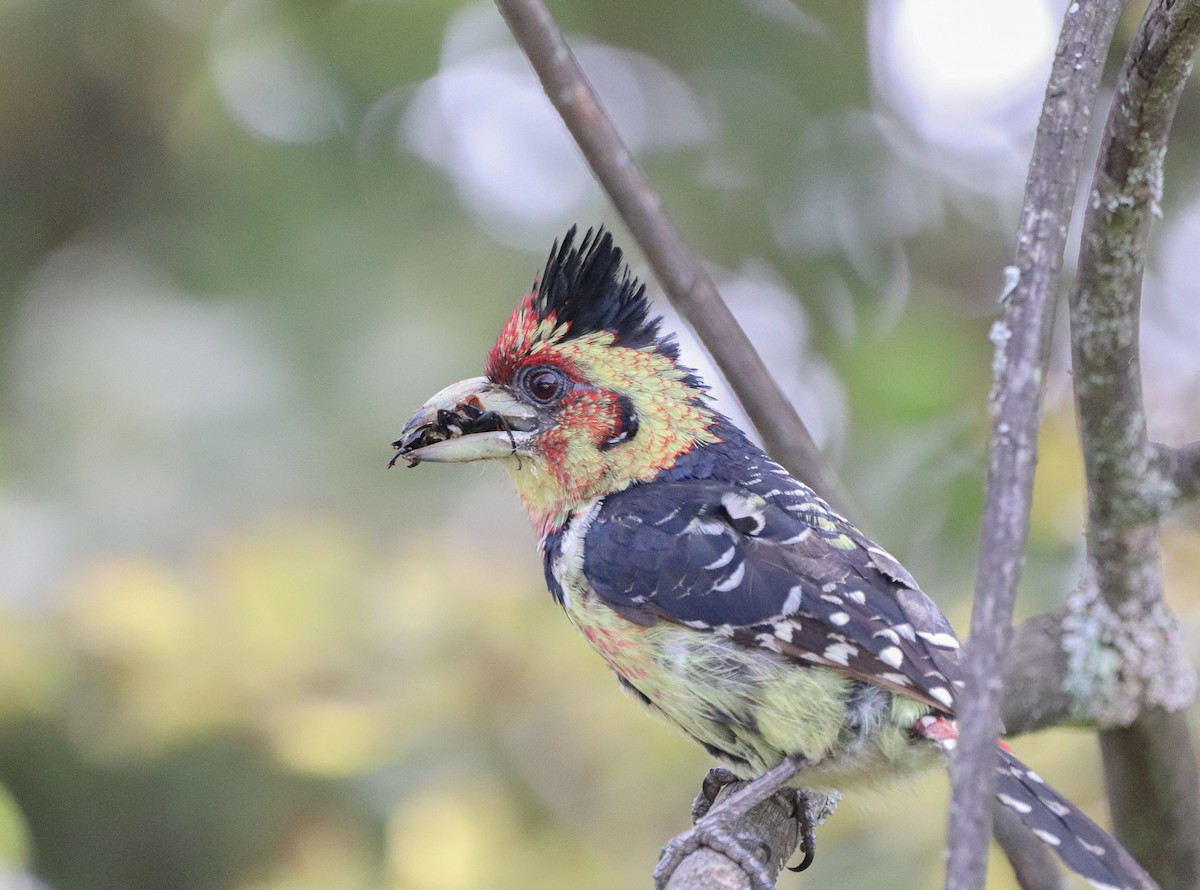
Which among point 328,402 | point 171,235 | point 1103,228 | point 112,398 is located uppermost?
point 1103,228

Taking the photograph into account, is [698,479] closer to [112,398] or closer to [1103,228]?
[1103,228]

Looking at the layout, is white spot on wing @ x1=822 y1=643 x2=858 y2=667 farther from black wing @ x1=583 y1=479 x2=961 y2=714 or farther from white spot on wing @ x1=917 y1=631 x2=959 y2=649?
white spot on wing @ x1=917 y1=631 x2=959 y2=649

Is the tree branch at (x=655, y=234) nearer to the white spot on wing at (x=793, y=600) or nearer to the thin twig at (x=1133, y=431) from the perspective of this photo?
the white spot on wing at (x=793, y=600)

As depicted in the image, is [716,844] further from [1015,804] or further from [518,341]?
[518,341]

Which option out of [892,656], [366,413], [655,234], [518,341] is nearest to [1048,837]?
[892,656]

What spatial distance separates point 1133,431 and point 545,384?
3.92 feet

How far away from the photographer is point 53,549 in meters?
4.04

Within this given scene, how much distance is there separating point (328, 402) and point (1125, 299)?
314 cm

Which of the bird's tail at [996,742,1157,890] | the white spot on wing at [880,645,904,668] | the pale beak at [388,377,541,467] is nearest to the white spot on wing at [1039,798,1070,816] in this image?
the bird's tail at [996,742,1157,890]

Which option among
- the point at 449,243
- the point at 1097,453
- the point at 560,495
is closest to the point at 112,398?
the point at 449,243

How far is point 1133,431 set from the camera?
2.44 m

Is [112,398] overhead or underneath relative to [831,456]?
underneath

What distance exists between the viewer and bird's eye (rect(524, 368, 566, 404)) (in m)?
2.85

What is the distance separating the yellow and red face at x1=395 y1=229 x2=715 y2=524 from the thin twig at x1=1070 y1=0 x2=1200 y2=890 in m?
0.83
